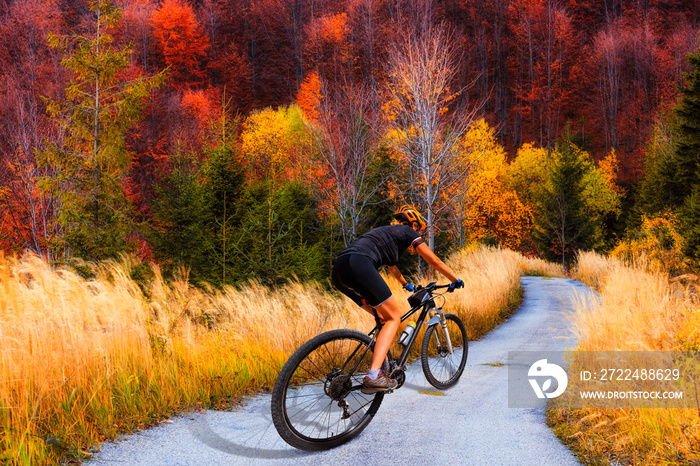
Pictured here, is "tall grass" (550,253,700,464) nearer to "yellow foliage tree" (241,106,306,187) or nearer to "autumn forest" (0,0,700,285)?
"autumn forest" (0,0,700,285)

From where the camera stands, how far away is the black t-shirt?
4344 mm

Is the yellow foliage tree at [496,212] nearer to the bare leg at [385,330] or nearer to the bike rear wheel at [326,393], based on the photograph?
the bare leg at [385,330]

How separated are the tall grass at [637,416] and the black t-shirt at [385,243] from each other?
2173mm

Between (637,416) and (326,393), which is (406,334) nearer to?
(326,393)

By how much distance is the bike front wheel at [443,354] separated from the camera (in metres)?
5.71

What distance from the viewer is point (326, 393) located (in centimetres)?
406

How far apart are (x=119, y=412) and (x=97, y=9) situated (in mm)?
16031

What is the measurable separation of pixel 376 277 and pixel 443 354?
7.63ft

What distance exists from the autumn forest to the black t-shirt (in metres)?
8.71

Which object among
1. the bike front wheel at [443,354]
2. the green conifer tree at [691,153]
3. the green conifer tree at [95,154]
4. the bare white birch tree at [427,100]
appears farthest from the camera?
the green conifer tree at [691,153]

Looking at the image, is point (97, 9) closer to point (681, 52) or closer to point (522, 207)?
point (522, 207)

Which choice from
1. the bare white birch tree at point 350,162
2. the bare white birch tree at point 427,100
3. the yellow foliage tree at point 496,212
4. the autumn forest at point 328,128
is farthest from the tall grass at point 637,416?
the yellow foliage tree at point 496,212

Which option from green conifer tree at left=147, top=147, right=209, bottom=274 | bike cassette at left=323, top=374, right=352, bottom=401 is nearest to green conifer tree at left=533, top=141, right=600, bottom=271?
green conifer tree at left=147, top=147, right=209, bottom=274

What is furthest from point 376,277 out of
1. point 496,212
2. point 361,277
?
point 496,212
